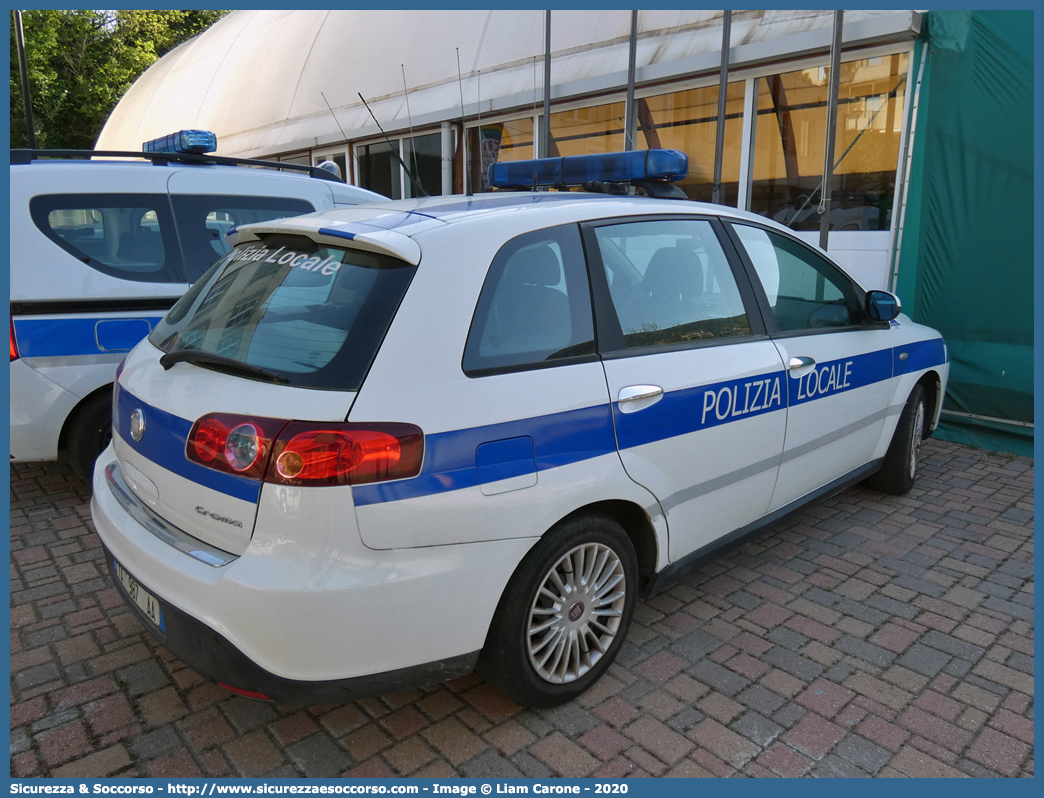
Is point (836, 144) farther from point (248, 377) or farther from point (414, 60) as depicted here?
point (414, 60)

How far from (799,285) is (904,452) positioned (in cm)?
160

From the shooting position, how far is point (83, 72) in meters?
28.8

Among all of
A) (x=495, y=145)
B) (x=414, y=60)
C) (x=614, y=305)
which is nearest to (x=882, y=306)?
(x=614, y=305)

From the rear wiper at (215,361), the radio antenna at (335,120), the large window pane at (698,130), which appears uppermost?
the radio antenna at (335,120)

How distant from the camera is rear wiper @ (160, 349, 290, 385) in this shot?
2.25 meters

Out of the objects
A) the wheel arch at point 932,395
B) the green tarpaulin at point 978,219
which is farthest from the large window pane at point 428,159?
the wheel arch at point 932,395

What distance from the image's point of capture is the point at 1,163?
436cm

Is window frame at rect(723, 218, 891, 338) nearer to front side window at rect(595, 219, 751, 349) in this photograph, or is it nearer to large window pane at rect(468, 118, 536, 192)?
front side window at rect(595, 219, 751, 349)

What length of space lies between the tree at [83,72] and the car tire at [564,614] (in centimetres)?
3071

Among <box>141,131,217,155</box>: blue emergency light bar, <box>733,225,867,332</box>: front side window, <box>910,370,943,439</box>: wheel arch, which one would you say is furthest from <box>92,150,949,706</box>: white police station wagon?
<box>141,131,217,155</box>: blue emergency light bar

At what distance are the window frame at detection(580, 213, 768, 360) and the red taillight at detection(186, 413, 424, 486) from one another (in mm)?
871

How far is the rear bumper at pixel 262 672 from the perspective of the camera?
2.17m

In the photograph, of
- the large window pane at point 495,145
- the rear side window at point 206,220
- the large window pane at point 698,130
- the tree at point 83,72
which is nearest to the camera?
the rear side window at point 206,220

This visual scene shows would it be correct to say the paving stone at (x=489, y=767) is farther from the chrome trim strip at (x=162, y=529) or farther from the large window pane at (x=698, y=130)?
the large window pane at (x=698, y=130)
